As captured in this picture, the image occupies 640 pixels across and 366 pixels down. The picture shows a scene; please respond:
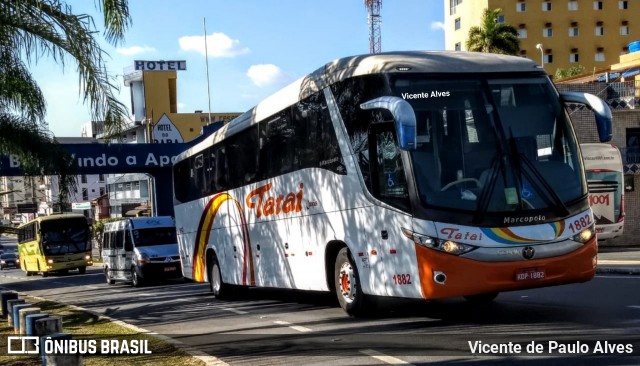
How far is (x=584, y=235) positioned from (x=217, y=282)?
11015mm

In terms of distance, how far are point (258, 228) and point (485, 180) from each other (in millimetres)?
6996

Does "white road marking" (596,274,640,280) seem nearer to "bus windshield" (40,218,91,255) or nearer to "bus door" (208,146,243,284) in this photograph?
"bus door" (208,146,243,284)

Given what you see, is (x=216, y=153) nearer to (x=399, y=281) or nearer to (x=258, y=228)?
(x=258, y=228)

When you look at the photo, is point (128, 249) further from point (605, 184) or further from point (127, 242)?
point (605, 184)

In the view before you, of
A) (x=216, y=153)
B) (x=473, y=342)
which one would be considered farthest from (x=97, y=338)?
(x=216, y=153)

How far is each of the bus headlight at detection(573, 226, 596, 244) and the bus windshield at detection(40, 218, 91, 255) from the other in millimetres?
39265

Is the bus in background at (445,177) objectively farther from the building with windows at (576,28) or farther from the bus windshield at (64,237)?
Answer: the building with windows at (576,28)

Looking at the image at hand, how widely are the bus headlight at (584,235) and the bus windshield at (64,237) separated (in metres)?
39.3

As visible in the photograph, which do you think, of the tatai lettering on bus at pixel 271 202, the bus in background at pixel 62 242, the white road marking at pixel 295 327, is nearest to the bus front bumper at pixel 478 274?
the white road marking at pixel 295 327

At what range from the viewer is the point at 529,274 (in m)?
10.5

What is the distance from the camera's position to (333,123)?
12.7m

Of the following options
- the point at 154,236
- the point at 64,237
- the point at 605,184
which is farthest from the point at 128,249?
the point at 605,184

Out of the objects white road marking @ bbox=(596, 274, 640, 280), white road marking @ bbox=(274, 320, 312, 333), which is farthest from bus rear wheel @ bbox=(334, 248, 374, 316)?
white road marking @ bbox=(596, 274, 640, 280)

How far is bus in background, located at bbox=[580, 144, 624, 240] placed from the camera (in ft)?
107
